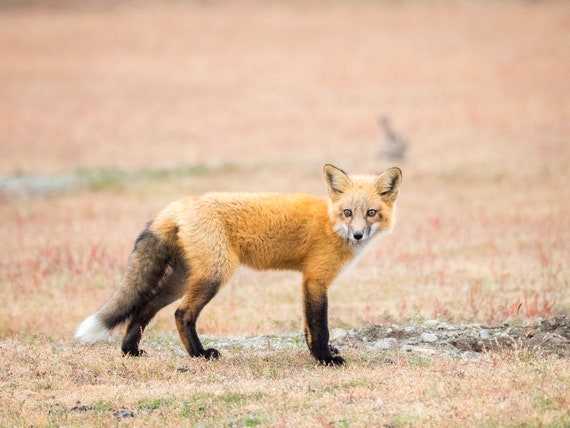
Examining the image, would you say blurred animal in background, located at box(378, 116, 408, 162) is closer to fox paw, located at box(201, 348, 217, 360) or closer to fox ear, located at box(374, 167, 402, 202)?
fox ear, located at box(374, 167, 402, 202)

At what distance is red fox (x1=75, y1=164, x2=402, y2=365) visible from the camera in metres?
8.05

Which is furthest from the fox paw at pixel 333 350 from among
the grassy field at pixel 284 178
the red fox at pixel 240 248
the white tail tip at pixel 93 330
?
the white tail tip at pixel 93 330

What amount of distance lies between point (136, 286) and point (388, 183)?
9.52 feet

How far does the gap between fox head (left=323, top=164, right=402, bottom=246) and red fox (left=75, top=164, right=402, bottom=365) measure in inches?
0.4

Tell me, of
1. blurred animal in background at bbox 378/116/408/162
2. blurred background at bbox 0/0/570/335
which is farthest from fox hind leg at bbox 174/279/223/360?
blurred animal in background at bbox 378/116/408/162

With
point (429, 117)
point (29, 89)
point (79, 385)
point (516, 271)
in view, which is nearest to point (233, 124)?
point (429, 117)

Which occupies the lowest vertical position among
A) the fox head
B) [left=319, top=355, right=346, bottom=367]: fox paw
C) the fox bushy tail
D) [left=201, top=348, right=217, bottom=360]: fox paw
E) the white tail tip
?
[left=319, top=355, right=346, bottom=367]: fox paw

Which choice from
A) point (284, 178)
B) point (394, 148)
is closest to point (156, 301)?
point (284, 178)

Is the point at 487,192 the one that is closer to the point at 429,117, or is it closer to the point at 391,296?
the point at 391,296

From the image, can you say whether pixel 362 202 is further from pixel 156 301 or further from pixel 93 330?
pixel 93 330

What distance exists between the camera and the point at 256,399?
6730 millimetres

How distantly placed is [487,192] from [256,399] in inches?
619

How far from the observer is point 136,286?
26.6 ft

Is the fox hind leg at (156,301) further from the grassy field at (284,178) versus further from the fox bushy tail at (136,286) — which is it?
the grassy field at (284,178)
